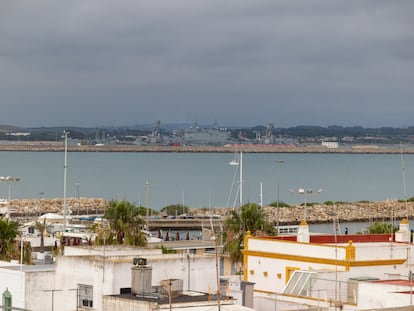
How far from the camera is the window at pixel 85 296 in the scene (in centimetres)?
2550

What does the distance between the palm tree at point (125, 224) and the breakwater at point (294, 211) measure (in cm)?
5302

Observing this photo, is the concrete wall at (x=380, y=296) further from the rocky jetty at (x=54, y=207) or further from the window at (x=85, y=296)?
the rocky jetty at (x=54, y=207)

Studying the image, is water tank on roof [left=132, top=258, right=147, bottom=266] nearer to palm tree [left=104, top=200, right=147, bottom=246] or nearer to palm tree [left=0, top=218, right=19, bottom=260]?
palm tree [left=0, top=218, right=19, bottom=260]

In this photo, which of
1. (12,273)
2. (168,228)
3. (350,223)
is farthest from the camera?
(350,223)

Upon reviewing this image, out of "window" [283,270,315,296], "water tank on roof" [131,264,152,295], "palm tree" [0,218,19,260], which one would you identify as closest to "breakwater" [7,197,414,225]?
"palm tree" [0,218,19,260]

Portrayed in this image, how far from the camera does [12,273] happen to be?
2688cm

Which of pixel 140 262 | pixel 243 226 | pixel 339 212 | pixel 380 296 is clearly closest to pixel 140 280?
pixel 140 262

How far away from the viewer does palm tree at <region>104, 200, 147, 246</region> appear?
5434 centimetres

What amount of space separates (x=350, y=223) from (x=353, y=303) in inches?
3650

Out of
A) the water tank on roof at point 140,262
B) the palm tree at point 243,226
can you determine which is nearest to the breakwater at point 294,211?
the palm tree at point 243,226

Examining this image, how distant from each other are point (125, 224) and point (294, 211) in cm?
6981

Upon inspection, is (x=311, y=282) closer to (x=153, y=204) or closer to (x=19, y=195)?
(x=153, y=204)

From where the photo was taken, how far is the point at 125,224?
55.8 meters

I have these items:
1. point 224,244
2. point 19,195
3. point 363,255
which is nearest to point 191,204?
point 19,195
